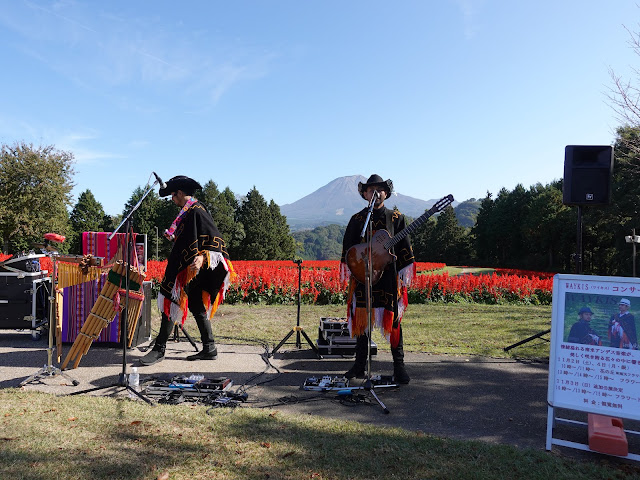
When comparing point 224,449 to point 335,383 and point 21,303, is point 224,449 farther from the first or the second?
point 21,303

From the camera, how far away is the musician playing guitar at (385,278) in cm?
540

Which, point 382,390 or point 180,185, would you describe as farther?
point 180,185

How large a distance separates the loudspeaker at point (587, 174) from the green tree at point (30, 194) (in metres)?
42.3

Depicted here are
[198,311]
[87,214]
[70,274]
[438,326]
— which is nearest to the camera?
[70,274]

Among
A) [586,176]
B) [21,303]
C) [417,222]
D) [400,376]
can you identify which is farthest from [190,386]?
[586,176]

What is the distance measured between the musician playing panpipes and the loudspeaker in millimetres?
4587

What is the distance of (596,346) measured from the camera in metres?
3.82

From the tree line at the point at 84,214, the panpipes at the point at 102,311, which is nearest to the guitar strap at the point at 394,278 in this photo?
the panpipes at the point at 102,311

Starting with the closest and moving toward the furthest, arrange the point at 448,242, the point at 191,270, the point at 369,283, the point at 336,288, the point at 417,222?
1. the point at 369,283
2. the point at 417,222
3. the point at 191,270
4. the point at 336,288
5. the point at 448,242

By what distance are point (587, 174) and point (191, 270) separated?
16.8 feet

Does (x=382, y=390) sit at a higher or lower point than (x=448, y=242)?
higher

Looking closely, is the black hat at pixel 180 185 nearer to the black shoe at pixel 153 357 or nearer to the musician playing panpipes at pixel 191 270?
the musician playing panpipes at pixel 191 270

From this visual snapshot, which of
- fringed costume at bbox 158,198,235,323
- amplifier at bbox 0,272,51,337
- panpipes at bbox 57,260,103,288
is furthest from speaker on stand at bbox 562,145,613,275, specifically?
amplifier at bbox 0,272,51,337

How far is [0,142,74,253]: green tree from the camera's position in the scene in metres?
38.3
